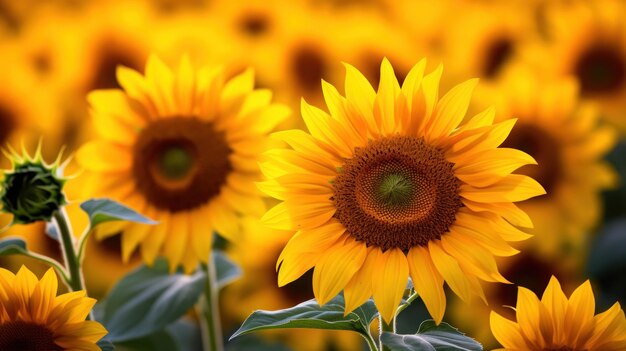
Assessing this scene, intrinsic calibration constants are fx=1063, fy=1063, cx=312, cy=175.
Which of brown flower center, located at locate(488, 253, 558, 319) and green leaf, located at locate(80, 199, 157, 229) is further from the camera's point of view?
brown flower center, located at locate(488, 253, 558, 319)

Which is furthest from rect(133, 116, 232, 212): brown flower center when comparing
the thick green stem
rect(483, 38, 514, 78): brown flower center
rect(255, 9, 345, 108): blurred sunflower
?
rect(483, 38, 514, 78): brown flower center

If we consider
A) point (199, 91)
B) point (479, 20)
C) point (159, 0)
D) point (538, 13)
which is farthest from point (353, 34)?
point (199, 91)

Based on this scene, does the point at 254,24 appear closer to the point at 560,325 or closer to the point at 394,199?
the point at 394,199

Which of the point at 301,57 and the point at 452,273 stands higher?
the point at 301,57

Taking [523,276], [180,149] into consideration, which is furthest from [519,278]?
[180,149]

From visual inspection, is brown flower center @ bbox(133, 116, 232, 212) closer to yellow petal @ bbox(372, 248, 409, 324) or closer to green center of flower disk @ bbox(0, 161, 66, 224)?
green center of flower disk @ bbox(0, 161, 66, 224)
